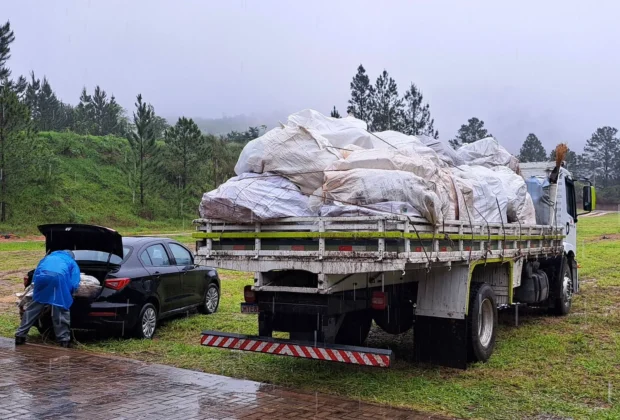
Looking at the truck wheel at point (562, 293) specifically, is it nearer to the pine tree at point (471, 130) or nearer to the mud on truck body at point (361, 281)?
the mud on truck body at point (361, 281)

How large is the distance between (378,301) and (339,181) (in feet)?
4.30

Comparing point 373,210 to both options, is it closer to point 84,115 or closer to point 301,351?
point 301,351

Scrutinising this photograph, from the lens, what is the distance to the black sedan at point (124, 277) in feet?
27.0

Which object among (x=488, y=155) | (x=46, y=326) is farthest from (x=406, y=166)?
(x=46, y=326)

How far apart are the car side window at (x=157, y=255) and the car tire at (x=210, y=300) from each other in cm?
132

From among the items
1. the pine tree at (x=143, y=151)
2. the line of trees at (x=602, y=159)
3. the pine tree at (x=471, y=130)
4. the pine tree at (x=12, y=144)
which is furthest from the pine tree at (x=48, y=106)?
the line of trees at (x=602, y=159)

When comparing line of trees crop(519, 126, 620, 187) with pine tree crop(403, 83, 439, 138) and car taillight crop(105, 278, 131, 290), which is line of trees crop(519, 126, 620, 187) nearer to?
pine tree crop(403, 83, 439, 138)

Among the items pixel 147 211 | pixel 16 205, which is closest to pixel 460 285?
pixel 16 205

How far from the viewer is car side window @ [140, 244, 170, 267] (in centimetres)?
914

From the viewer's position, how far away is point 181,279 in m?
9.68

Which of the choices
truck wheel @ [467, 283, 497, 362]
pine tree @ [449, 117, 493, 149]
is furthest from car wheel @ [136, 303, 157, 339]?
pine tree @ [449, 117, 493, 149]

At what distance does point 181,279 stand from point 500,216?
4.84 metres

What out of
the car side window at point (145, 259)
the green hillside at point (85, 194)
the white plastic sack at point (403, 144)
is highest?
the green hillside at point (85, 194)

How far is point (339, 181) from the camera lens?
20.3 feet
